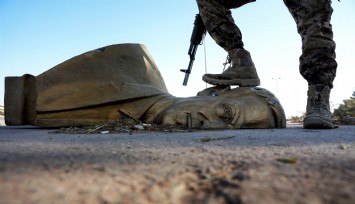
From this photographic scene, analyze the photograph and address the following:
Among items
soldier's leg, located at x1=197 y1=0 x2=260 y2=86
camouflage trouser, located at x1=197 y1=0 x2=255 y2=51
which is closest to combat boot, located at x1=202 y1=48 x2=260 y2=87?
soldier's leg, located at x1=197 y1=0 x2=260 y2=86

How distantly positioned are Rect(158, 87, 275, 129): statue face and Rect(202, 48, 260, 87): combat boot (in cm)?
32

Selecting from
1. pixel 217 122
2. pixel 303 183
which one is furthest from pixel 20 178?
pixel 217 122

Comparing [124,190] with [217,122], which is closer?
[124,190]

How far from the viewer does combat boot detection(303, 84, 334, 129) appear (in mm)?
1878

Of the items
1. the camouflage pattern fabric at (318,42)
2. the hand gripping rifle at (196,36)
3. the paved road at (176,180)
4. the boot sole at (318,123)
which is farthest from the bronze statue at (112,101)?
the hand gripping rifle at (196,36)

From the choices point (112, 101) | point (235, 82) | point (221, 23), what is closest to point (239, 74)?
point (235, 82)

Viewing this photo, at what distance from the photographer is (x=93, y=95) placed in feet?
6.78

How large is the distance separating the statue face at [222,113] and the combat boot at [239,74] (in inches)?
12.6

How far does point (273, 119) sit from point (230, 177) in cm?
175

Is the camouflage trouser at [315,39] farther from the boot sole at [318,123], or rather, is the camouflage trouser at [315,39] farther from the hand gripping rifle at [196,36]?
the hand gripping rifle at [196,36]

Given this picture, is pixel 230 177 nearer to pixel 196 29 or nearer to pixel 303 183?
pixel 303 183

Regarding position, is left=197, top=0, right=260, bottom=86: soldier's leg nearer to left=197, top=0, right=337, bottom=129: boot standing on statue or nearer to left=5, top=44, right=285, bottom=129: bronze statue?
left=5, top=44, right=285, bottom=129: bronze statue

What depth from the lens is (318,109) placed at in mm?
1938

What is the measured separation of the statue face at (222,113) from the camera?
1.91 meters
